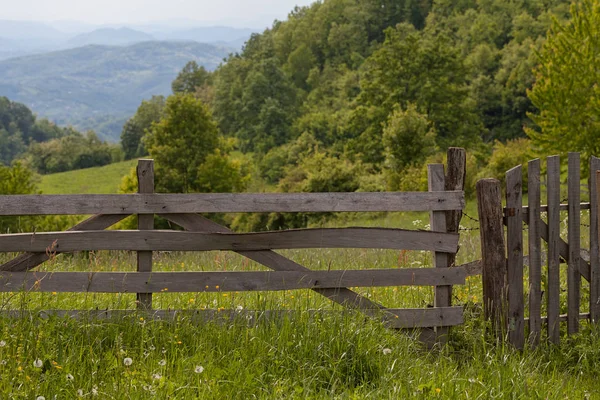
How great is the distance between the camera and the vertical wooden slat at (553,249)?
234 inches

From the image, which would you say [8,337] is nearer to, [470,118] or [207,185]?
[207,185]

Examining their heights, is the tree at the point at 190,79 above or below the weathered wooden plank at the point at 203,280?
above

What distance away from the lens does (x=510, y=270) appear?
5891 millimetres

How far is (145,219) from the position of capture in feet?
17.9

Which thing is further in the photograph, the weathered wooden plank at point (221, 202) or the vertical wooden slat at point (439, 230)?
the vertical wooden slat at point (439, 230)

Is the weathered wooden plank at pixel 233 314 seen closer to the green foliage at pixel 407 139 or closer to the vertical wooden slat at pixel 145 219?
the vertical wooden slat at pixel 145 219

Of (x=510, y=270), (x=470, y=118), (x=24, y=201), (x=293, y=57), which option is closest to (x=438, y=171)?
(x=510, y=270)

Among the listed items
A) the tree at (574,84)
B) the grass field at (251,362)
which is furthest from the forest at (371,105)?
the grass field at (251,362)

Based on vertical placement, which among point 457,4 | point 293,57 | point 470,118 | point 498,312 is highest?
point 457,4

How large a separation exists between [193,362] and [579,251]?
3.87m

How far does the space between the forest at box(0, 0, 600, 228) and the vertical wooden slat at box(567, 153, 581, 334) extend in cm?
766

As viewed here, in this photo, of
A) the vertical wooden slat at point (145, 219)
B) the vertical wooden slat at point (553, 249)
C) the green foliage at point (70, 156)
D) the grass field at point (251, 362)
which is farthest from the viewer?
the green foliage at point (70, 156)

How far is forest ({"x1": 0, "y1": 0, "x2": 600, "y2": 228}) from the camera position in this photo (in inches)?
1125

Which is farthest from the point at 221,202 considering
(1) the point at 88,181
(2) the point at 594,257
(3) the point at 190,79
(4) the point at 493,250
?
(3) the point at 190,79
